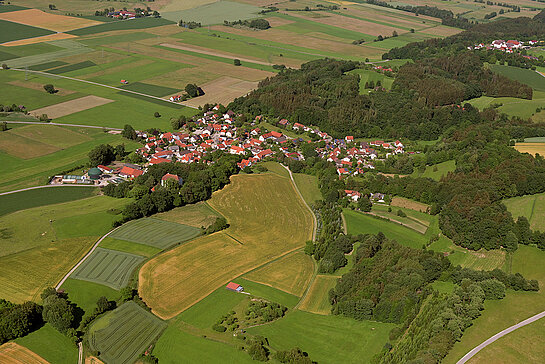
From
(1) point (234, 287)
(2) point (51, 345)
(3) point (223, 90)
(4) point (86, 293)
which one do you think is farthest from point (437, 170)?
(2) point (51, 345)

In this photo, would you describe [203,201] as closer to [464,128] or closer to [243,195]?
[243,195]

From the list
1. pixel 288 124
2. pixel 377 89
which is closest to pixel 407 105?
pixel 377 89

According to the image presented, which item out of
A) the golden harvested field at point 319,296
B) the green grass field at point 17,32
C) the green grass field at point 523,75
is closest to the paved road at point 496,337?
the golden harvested field at point 319,296

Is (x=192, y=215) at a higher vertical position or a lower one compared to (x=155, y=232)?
higher

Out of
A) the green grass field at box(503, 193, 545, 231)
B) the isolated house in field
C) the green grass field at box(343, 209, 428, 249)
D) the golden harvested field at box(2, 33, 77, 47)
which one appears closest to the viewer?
the isolated house in field

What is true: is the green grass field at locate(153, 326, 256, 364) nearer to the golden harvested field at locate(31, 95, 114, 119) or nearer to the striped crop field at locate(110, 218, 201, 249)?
the striped crop field at locate(110, 218, 201, 249)

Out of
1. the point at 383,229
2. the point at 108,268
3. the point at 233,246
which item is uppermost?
the point at 383,229

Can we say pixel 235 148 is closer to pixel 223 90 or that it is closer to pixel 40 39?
pixel 223 90

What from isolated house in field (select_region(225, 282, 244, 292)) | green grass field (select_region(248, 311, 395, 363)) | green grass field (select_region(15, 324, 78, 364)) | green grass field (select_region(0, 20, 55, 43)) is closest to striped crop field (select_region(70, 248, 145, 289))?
green grass field (select_region(15, 324, 78, 364))
